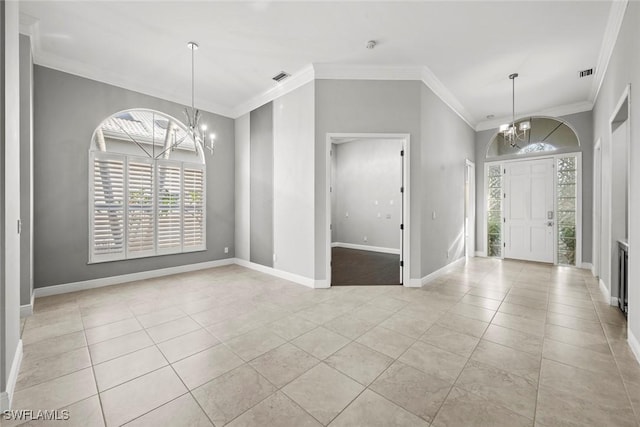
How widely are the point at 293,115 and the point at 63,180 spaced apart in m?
3.62

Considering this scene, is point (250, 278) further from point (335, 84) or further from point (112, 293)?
point (335, 84)

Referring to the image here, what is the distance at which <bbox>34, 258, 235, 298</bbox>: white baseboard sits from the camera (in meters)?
3.90

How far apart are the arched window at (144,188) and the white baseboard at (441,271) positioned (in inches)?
170

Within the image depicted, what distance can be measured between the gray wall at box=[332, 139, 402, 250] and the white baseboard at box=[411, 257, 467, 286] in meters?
1.97

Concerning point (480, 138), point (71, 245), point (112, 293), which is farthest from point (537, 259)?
point (71, 245)

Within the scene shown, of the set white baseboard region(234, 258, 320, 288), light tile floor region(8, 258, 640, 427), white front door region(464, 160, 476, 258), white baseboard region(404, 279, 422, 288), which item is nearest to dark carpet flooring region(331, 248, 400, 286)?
white baseboard region(404, 279, 422, 288)

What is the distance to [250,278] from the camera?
484 centimetres

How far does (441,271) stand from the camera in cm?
494

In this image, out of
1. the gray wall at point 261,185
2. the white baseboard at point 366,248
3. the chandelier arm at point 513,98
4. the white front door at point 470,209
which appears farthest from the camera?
the white baseboard at point 366,248

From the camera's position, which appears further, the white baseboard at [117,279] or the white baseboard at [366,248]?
the white baseboard at [366,248]

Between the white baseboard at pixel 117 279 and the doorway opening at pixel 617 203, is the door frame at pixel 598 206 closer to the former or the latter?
the doorway opening at pixel 617 203

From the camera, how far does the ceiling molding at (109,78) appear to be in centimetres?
381

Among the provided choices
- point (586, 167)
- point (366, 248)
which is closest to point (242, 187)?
point (366, 248)

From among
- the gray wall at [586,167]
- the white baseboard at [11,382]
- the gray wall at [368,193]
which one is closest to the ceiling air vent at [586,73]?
the gray wall at [586,167]
